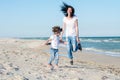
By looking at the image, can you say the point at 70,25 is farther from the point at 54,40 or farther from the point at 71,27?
the point at 54,40

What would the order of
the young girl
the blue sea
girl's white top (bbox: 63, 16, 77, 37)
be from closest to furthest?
the young girl
girl's white top (bbox: 63, 16, 77, 37)
the blue sea

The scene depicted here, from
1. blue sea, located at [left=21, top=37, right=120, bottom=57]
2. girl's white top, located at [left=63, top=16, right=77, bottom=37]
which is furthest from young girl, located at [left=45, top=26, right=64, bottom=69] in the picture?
blue sea, located at [left=21, top=37, right=120, bottom=57]

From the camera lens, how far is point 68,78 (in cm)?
807

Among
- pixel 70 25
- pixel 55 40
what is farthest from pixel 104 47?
pixel 55 40

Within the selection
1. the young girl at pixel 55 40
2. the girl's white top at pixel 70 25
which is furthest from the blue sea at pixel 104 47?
the young girl at pixel 55 40

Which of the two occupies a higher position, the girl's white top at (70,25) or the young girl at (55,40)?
the girl's white top at (70,25)

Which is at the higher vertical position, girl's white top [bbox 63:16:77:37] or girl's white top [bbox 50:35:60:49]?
girl's white top [bbox 63:16:77:37]

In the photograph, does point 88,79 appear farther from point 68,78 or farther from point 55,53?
point 55,53

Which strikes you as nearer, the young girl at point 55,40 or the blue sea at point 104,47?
the young girl at point 55,40

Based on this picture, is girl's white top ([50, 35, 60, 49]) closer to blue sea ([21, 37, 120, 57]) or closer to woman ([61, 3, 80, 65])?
woman ([61, 3, 80, 65])

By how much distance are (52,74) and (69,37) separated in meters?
2.07

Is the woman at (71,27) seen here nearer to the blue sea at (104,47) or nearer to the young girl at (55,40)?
the young girl at (55,40)

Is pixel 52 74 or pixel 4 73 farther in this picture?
pixel 52 74

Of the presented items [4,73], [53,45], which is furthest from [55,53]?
[4,73]
